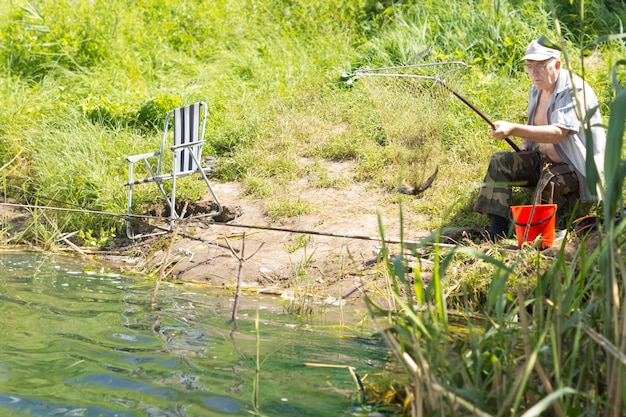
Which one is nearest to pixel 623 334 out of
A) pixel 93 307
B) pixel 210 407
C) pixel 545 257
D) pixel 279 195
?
pixel 210 407

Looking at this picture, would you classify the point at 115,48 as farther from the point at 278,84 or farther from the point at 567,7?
the point at 567,7

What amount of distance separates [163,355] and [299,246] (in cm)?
288

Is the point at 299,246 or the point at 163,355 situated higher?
the point at 299,246

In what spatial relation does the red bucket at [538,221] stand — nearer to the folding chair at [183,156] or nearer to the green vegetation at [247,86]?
the green vegetation at [247,86]

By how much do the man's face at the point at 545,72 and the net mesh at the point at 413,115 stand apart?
518 millimetres

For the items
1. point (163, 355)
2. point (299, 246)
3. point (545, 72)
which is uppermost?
point (545, 72)

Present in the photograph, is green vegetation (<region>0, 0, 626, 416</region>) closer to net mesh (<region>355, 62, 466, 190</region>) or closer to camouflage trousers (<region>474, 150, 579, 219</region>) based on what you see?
net mesh (<region>355, 62, 466, 190</region>)

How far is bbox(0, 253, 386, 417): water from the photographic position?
344 cm

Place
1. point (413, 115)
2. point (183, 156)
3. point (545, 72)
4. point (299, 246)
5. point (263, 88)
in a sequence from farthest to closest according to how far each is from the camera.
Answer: point (263, 88)
point (183, 156)
point (299, 246)
point (413, 115)
point (545, 72)

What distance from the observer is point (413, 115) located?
6156 millimetres

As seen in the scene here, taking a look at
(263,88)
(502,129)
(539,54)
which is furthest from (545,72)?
(263,88)

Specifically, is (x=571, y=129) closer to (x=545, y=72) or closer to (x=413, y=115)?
(x=545, y=72)

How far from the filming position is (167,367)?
395 centimetres

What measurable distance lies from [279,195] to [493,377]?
5669mm
